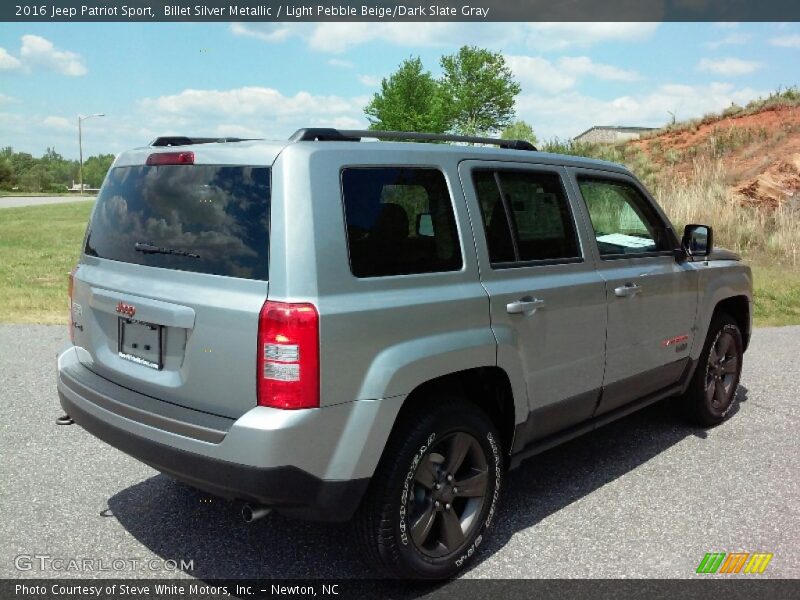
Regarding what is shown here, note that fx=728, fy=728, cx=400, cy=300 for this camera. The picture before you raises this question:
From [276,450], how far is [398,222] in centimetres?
107

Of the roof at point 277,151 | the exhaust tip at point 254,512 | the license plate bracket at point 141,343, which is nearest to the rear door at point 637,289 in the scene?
the roof at point 277,151

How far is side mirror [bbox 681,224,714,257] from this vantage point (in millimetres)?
4828

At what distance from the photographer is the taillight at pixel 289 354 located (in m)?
2.62

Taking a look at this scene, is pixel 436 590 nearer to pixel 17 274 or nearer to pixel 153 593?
pixel 153 593

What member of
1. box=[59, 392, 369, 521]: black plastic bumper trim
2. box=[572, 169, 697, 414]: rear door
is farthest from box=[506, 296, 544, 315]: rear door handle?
box=[59, 392, 369, 521]: black plastic bumper trim

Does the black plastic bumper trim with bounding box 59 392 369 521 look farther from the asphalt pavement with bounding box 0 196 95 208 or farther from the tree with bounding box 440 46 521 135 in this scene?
the tree with bounding box 440 46 521 135

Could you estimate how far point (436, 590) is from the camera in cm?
318

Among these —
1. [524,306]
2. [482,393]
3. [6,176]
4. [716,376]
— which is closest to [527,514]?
[482,393]

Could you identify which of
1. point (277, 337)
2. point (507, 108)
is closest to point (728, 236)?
point (277, 337)

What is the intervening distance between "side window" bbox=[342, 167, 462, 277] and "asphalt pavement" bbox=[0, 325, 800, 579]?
1424mm

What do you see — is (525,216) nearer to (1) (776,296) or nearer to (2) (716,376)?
(2) (716,376)

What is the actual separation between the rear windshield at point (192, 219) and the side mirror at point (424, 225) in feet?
2.31

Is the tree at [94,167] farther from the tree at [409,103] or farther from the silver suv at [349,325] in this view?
the silver suv at [349,325]

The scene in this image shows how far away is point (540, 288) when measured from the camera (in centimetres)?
361
